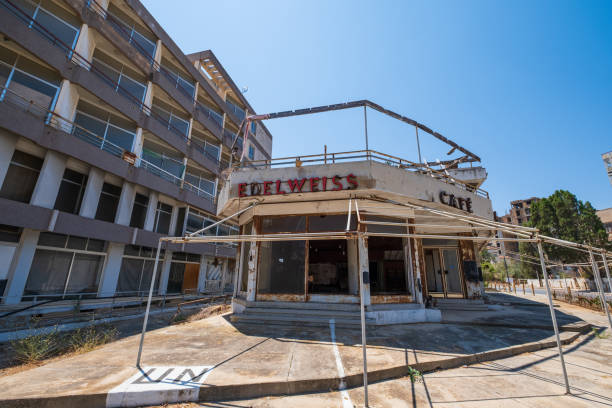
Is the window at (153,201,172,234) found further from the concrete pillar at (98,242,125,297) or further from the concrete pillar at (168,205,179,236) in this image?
the concrete pillar at (98,242,125,297)

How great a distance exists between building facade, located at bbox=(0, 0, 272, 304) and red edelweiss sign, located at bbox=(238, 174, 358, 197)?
417 centimetres

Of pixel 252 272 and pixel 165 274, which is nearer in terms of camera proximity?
pixel 252 272

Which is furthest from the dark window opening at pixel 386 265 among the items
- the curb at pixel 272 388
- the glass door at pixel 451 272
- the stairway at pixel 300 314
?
the curb at pixel 272 388

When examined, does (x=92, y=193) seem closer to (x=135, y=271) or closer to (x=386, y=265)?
(x=135, y=271)

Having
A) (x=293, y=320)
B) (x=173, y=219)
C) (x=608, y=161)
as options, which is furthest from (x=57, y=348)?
(x=608, y=161)

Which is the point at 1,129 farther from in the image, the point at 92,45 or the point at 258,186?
the point at 258,186

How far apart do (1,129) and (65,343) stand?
37.4ft

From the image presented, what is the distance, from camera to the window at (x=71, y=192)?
14.6 metres

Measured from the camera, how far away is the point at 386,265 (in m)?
14.4

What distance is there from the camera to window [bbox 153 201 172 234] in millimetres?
20375

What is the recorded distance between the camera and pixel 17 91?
1308 centimetres

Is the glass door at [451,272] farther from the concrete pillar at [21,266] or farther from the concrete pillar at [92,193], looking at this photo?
the concrete pillar at [21,266]

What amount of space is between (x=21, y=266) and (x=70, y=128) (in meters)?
7.85

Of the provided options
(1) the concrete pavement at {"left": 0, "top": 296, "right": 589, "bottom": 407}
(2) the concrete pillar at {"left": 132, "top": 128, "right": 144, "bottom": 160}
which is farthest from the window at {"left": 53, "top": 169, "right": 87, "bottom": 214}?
(1) the concrete pavement at {"left": 0, "top": 296, "right": 589, "bottom": 407}
